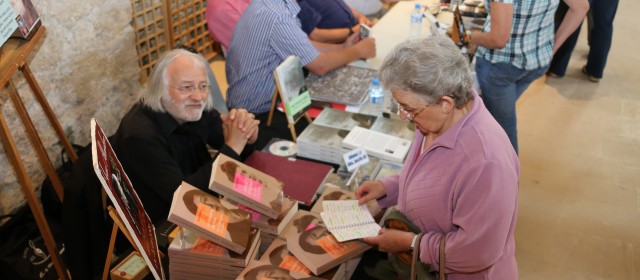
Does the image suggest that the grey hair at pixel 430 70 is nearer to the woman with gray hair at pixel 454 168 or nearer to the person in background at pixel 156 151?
the woman with gray hair at pixel 454 168

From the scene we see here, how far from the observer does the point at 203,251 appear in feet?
6.11

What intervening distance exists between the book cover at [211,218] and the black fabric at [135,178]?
1.48 feet

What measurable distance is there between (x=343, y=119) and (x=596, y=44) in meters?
3.59

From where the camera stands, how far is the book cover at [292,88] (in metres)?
2.78

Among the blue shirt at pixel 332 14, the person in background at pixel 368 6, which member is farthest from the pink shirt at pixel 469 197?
the person in background at pixel 368 6

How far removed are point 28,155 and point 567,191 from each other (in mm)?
3543

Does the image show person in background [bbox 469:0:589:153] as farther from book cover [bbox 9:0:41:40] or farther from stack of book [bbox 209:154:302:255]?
book cover [bbox 9:0:41:40]

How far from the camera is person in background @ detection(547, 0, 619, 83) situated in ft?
16.5

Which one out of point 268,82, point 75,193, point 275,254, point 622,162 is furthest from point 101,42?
point 622,162

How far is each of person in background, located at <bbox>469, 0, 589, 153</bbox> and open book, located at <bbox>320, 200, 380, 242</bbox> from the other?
4.52 ft

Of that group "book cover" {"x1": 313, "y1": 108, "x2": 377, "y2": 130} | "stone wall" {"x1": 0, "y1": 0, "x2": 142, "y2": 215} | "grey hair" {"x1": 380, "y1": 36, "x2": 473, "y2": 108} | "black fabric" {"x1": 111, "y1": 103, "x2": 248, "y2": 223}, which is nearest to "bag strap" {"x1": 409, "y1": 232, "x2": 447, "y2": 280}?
"grey hair" {"x1": 380, "y1": 36, "x2": 473, "y2": 108}

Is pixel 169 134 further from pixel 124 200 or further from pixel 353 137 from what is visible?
pixel 353 137

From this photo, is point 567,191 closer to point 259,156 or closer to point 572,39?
point 572,39

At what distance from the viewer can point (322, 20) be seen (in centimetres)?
460
